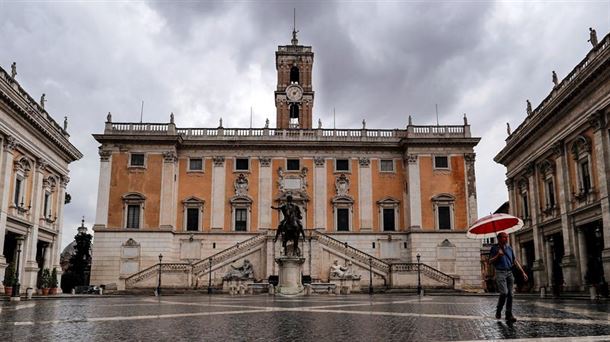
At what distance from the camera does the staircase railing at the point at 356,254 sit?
3781 centimetres

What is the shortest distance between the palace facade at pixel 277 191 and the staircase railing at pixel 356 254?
3.93m

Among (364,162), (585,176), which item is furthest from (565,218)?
(364,162)

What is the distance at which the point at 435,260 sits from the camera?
4191 centimetres

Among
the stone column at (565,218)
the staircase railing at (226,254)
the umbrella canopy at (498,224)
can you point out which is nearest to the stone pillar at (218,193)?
the staircase railing at (226,254)

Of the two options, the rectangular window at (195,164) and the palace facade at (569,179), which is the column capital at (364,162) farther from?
the rectangular window at (195,164)

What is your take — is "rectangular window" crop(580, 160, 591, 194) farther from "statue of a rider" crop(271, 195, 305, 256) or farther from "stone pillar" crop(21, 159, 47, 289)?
"stone pillar" crop(21, 159, 47, 289)

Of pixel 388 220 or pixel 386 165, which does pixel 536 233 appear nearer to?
pixel 388 220

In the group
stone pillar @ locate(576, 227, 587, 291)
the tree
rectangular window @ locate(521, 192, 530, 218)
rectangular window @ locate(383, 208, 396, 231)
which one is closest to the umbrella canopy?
stone pillar @ locate(576, 227, 587, 291)

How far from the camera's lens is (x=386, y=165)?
4503cm

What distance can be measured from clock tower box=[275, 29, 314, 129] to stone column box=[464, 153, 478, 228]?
16.0 m

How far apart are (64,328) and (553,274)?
3248 cm

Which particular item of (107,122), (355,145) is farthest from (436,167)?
(107,122)

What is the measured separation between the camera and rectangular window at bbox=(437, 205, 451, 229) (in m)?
42.9

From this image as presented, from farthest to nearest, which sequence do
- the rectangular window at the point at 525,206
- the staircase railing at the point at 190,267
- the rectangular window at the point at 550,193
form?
the rectangular window at the point at 525,206
the staircase railing at the point at 190,267
the rectangular window at the point at 550,193
